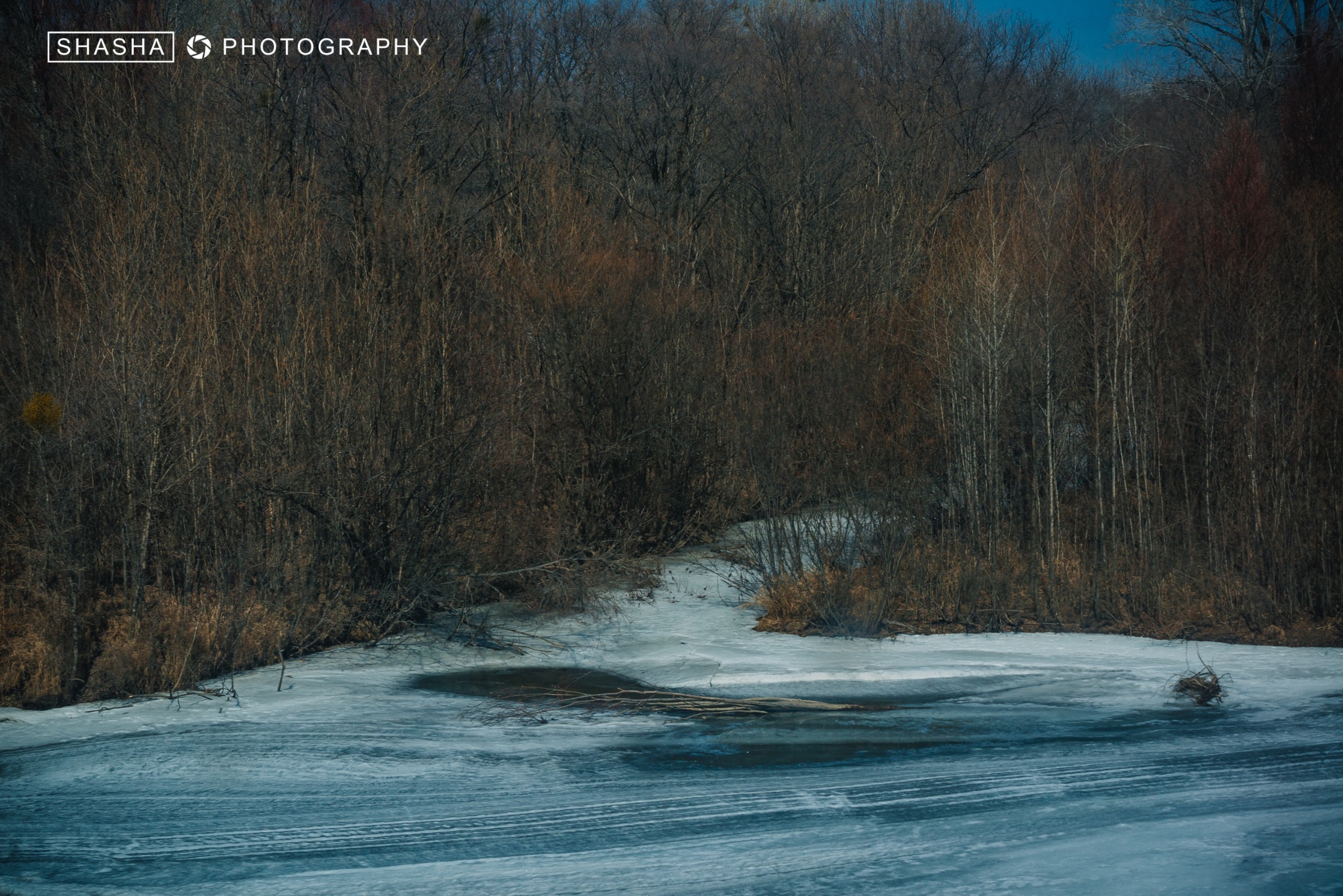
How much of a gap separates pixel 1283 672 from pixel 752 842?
6.22 meters

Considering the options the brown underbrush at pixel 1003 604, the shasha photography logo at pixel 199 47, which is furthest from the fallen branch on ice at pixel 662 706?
the shasha photography logo at pixel 199 47

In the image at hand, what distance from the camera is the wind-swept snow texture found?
17.8 feet

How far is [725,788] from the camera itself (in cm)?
677

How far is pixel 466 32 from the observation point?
24734mm

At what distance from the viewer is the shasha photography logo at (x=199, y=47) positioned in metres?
14.0

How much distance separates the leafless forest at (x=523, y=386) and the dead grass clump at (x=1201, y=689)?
2605mm

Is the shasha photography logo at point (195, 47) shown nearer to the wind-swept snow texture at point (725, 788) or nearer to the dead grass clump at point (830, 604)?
Answer: the wind-swept snow texture at point (725, 788)

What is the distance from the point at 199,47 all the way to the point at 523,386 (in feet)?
21.8

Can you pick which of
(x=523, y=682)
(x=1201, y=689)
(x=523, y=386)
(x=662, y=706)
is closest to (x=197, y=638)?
(x=523, y=682)

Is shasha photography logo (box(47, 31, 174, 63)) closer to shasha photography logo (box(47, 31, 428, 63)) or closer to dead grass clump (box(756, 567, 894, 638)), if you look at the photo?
shasha photography logo (box(47, 31, 428, 63))

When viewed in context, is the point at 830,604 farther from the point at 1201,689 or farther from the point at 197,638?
the point at 197,638

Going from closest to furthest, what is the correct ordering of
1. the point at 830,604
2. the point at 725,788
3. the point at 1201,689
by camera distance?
1. the point at 725,788
2. the point at 1201,689
3. the point at 830,604

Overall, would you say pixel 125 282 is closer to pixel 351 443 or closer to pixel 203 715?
pixel 351 443

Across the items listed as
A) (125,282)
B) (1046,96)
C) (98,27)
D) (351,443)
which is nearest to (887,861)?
(351,443)
